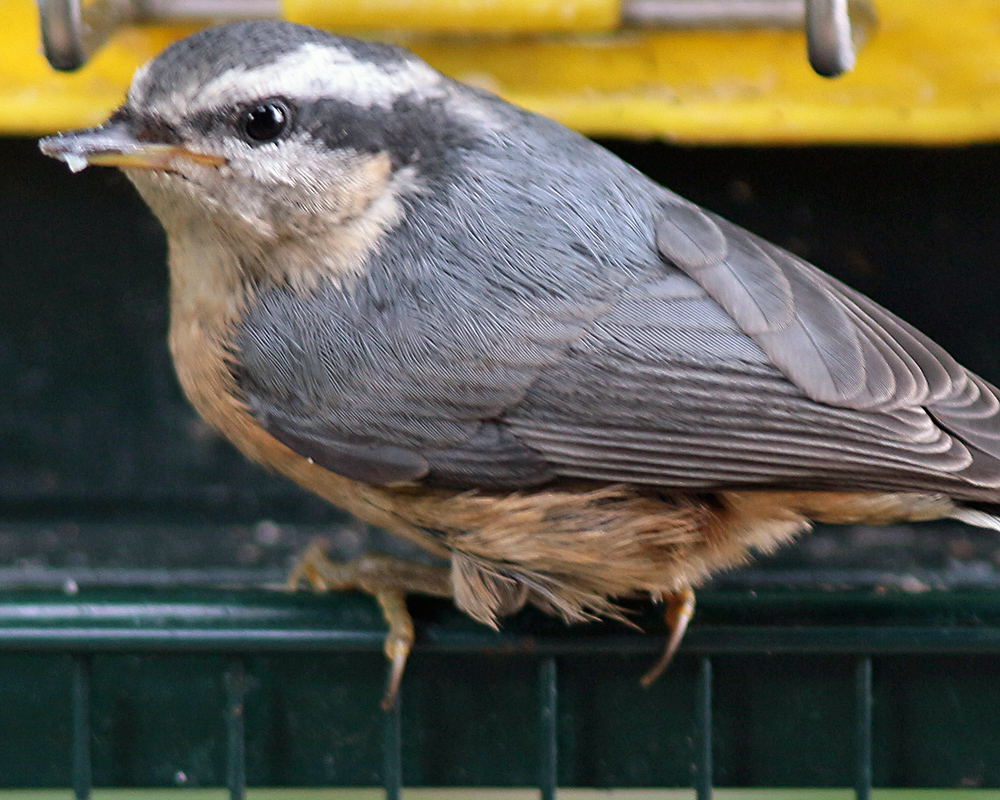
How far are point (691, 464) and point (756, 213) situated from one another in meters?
1.27

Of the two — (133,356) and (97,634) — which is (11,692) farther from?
(133,356)

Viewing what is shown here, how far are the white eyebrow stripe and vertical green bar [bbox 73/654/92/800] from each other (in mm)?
790

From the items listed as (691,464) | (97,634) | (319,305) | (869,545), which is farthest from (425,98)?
(869,545)

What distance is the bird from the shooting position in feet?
5.80

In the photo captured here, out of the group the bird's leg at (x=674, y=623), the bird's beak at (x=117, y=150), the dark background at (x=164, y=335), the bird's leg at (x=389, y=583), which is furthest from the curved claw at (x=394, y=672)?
the dark background at (x=164, y=335)

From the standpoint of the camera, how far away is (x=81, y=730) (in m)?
1.72

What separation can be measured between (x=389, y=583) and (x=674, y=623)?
478 millimetres

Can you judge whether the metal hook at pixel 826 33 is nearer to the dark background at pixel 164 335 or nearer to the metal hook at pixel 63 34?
the dark background at pixel 164 335

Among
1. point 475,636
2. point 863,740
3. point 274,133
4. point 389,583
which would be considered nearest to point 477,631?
point 475,636

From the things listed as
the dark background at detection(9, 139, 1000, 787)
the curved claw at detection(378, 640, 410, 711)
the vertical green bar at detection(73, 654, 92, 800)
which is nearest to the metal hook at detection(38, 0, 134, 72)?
the dark background at detection(9, 139, 1000, 787)

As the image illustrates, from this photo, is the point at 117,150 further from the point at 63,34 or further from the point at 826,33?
the point at 826,33

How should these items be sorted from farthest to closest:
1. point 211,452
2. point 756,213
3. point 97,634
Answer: point 211,452, point 756,213, point 97,634

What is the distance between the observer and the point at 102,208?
2.95 meters

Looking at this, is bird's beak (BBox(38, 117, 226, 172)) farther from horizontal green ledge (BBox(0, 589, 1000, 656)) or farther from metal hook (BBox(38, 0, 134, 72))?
horizontal green ledge (BBox(0, 589, 1000, 656))
